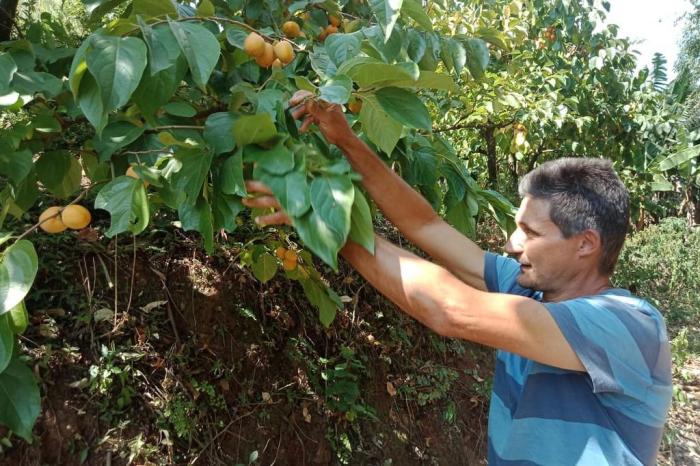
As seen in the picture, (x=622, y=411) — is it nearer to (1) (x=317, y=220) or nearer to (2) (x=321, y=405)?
(1) (x=317, y=220)

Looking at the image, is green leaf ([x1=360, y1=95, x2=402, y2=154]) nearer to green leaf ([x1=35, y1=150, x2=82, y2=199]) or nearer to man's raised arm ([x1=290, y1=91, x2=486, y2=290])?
man's raised arm ([x1=290, y1=91, x2=486, y2=290])

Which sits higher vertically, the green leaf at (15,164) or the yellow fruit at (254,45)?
the yellow fruit at (254,45)

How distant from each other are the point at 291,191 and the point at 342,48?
0.52 m

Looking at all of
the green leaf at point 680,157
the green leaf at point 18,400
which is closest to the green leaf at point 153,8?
the green leaf at point 18,400

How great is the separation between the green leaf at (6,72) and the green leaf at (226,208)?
18.6 inches

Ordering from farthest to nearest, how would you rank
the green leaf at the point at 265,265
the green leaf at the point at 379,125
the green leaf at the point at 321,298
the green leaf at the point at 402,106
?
1. the green leaf at the point at 265,265
2. the green leaf at the point at 321,298
3. the green leaf at the point at 379,125
4. the green leaf at the point at 402,106

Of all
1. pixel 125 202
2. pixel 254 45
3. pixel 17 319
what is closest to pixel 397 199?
pixel 254 45

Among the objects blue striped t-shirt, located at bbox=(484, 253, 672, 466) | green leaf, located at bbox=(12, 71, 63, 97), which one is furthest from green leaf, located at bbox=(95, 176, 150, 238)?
blue striped t-shirt, located at bbox=(484, 253, 672, 466)

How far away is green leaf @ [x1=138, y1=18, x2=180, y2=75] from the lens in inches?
42.3

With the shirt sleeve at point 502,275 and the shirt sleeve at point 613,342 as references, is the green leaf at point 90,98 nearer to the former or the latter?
the shirt sleeve at point 613,342

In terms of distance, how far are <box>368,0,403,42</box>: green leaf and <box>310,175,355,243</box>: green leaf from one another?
0.36 meters

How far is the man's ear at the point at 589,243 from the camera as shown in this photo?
1.43m

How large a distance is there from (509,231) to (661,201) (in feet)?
23.9

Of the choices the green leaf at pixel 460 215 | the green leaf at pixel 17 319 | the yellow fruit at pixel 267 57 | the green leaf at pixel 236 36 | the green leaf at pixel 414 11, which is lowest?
the green leaf at pixel 17 319
